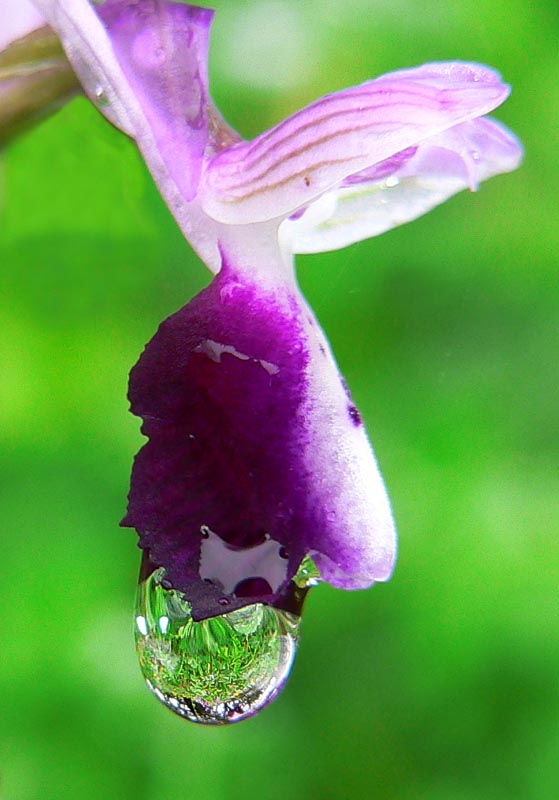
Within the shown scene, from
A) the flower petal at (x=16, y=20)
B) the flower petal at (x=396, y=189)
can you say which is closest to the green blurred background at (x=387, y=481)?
the flower petal at (x=16, y=20)

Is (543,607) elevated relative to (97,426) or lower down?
lower down

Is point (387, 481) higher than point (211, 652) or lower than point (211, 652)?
lower

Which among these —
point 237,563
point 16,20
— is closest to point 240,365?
point 237,563

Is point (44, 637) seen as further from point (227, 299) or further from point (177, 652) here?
point (227, 299)

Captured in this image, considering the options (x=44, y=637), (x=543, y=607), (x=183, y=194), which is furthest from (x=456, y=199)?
(x=183, y=194)

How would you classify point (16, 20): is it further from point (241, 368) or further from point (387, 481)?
point (387, 481)

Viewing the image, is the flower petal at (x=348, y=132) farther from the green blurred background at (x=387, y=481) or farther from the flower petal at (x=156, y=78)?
the green blurred background at (x=387, y=481)

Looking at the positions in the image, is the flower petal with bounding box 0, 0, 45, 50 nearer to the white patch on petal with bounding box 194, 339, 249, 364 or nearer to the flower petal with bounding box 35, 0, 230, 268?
the flower petal with bounding box 35, 0, 230, 268
